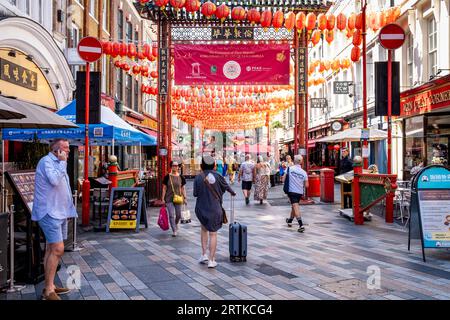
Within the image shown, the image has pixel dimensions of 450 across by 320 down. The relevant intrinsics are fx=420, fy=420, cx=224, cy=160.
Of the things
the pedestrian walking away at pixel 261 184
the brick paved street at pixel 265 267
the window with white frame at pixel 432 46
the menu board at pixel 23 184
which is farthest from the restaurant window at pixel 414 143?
the menu board at pixel 23 184

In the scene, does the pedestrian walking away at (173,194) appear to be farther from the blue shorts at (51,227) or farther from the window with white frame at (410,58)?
the window with white frame at (410,58)

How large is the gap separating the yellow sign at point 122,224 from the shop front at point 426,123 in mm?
10036

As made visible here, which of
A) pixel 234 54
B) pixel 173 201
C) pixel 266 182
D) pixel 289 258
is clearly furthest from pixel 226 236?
pixel 234 54

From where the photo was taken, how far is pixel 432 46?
53.0 ft

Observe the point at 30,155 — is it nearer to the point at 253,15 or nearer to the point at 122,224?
the point at 122,224

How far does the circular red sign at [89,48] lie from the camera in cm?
1067

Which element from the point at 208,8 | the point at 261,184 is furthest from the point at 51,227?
the point at 261,184

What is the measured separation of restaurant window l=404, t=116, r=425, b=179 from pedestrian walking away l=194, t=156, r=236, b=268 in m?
12.6

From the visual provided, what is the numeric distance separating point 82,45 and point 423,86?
1195 centimetres

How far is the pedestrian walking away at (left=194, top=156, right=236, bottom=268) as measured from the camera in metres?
6.44

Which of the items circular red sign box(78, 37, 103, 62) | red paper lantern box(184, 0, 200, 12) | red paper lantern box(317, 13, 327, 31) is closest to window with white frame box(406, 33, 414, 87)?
red paper lantern box(317, 13, 327, 31)

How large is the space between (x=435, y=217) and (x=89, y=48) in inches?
346

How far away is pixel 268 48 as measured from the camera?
15.5 meters

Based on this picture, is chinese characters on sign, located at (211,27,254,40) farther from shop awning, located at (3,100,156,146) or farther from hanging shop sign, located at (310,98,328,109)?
hanging shop sign, located at (310,98,328,109)
